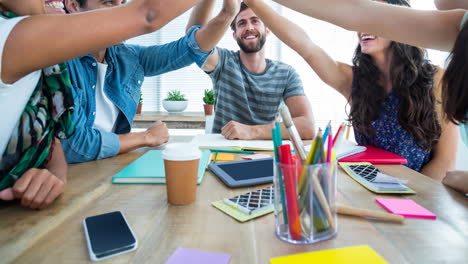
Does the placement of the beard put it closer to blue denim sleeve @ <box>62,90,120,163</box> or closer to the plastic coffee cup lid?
blue denim sleeve @ <box>62,90,120,163</box>

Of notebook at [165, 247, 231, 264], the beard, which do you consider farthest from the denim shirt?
notebook at [165, 247, 231, 264]

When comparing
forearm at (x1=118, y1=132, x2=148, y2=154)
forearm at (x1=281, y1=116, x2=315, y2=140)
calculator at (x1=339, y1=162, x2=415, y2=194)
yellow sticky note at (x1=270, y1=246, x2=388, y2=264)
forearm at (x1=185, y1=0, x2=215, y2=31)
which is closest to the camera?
yellow sticky note at (x1=270, y1=246, x2=388, y2=264)

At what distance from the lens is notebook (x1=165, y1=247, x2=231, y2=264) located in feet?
1.33

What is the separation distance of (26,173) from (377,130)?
1334 mm

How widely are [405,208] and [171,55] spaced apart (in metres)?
1.25

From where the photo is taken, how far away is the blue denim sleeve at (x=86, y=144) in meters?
0.90

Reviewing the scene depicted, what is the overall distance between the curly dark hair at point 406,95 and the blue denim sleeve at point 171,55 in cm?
79

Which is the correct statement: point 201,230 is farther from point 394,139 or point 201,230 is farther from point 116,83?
point 394,139

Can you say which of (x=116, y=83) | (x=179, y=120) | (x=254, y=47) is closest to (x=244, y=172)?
(x=116, y=83)

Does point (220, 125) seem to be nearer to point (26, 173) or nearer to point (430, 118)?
point (430, 118)

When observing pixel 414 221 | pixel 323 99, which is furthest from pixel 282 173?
pixel 323 99

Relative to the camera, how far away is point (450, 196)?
0.65 m

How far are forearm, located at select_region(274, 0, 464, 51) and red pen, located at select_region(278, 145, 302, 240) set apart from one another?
602 millimetres

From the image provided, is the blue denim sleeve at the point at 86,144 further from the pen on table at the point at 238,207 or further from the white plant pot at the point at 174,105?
the white plant pot at the point at 174,105
